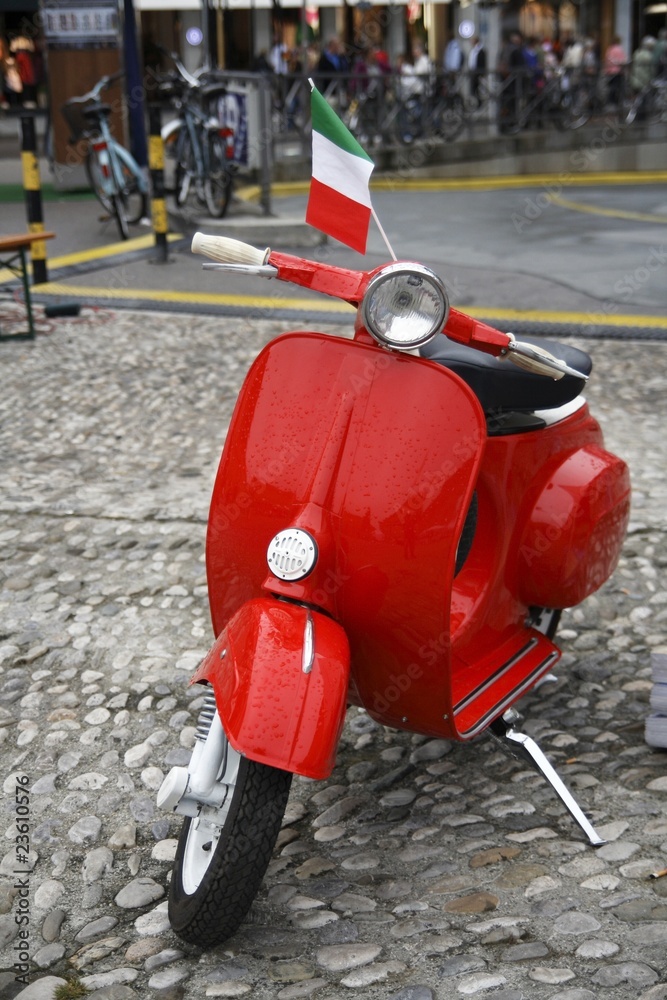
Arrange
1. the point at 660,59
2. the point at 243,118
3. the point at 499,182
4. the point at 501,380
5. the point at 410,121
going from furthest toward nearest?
the point at 660,59 < the point at 410,121 < the point at 499,182 < the point at 243,118 < the point at 501,380

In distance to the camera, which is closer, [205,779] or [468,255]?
[205,779]

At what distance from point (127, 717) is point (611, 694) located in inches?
51.9

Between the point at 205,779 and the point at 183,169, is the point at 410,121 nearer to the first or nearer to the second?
the point at 183,169

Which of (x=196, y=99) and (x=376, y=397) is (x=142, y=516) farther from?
(x=196, y=99)

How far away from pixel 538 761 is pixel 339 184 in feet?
4.35

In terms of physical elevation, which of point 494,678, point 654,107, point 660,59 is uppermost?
point 660,59

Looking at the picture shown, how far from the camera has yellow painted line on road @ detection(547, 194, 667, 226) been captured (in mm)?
12820

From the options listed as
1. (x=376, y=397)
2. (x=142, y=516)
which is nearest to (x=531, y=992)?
(x=376, y=397)

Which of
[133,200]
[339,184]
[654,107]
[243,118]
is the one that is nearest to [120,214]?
[133,200]

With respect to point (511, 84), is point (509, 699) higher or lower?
lower

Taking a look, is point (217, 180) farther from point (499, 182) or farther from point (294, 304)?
point (499, 182)

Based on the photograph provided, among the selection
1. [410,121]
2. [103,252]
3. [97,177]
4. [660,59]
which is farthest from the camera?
[660,59]

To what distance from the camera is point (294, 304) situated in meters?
8.28

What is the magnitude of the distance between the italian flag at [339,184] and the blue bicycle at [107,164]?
874 centimetres
